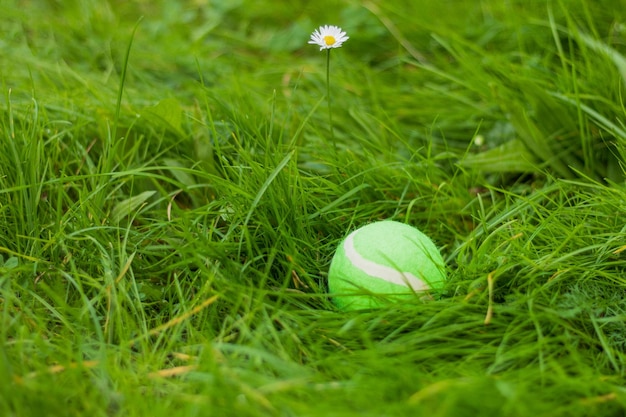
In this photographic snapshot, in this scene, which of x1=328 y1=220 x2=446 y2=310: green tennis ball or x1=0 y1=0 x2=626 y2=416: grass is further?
x1=328 y1=220 x2=446 y2=310: green tennis ball

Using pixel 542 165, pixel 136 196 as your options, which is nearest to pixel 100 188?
pixel 136 196

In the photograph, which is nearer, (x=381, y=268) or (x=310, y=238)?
(x=381, y=268)

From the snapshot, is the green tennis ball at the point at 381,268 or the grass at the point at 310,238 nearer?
A: the grass at the point at 310,238

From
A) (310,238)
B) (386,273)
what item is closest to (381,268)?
(386,273)

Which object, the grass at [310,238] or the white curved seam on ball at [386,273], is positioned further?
the white curved seam on ball at [386,273]

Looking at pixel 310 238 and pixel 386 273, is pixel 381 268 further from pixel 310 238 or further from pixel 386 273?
pixel 310 238
